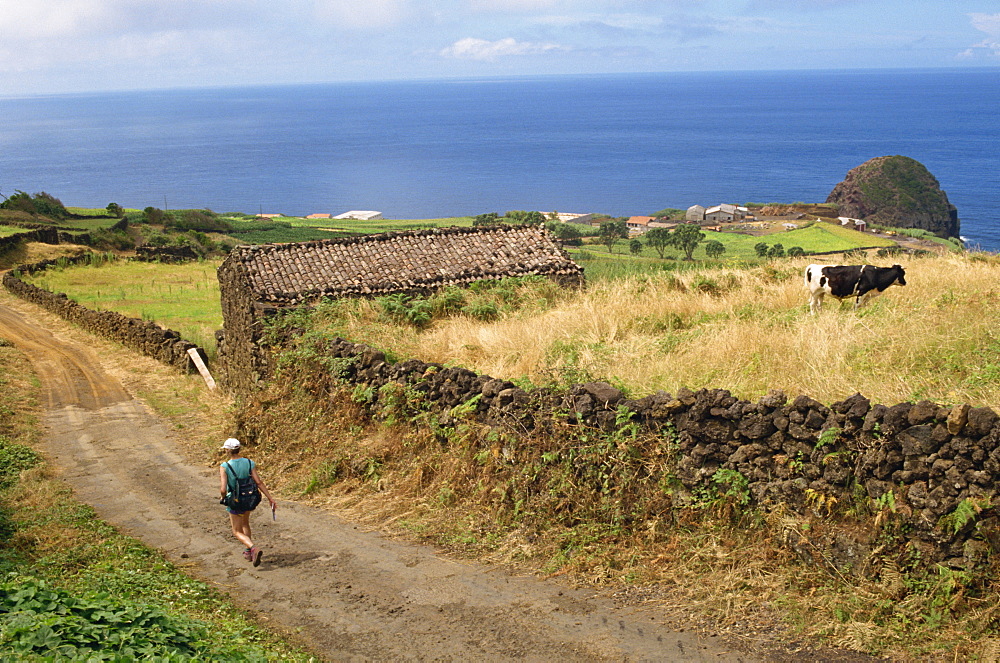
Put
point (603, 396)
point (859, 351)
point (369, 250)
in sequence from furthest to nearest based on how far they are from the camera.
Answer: point (369, 250), point (859, 351), point (603, 396)

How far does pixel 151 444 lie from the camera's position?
1820cm

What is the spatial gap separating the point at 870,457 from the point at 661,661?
2.75 metres

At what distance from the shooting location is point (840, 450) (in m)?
8.08

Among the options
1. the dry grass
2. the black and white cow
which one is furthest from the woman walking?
the black and white cow

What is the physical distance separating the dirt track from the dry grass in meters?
3.15

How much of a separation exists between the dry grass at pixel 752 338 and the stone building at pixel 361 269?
288 centimetres

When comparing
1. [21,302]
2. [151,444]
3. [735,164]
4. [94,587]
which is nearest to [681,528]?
[94,587]

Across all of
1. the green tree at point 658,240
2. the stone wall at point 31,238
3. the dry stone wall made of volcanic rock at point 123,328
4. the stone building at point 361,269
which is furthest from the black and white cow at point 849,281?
the stone wall at point 31,238

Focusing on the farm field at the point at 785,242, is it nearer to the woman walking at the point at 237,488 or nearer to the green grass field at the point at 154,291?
the green grass field at the point at 154,291

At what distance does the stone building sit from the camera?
19.8 m

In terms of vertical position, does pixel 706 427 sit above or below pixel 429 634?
above

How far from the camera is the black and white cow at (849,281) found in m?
13.6

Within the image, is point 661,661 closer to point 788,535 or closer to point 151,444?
point 788,535

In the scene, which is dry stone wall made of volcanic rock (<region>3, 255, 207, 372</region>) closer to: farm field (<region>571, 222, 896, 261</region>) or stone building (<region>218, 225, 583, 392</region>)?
stone building (<region>218, 225, 583, 392</region>)
